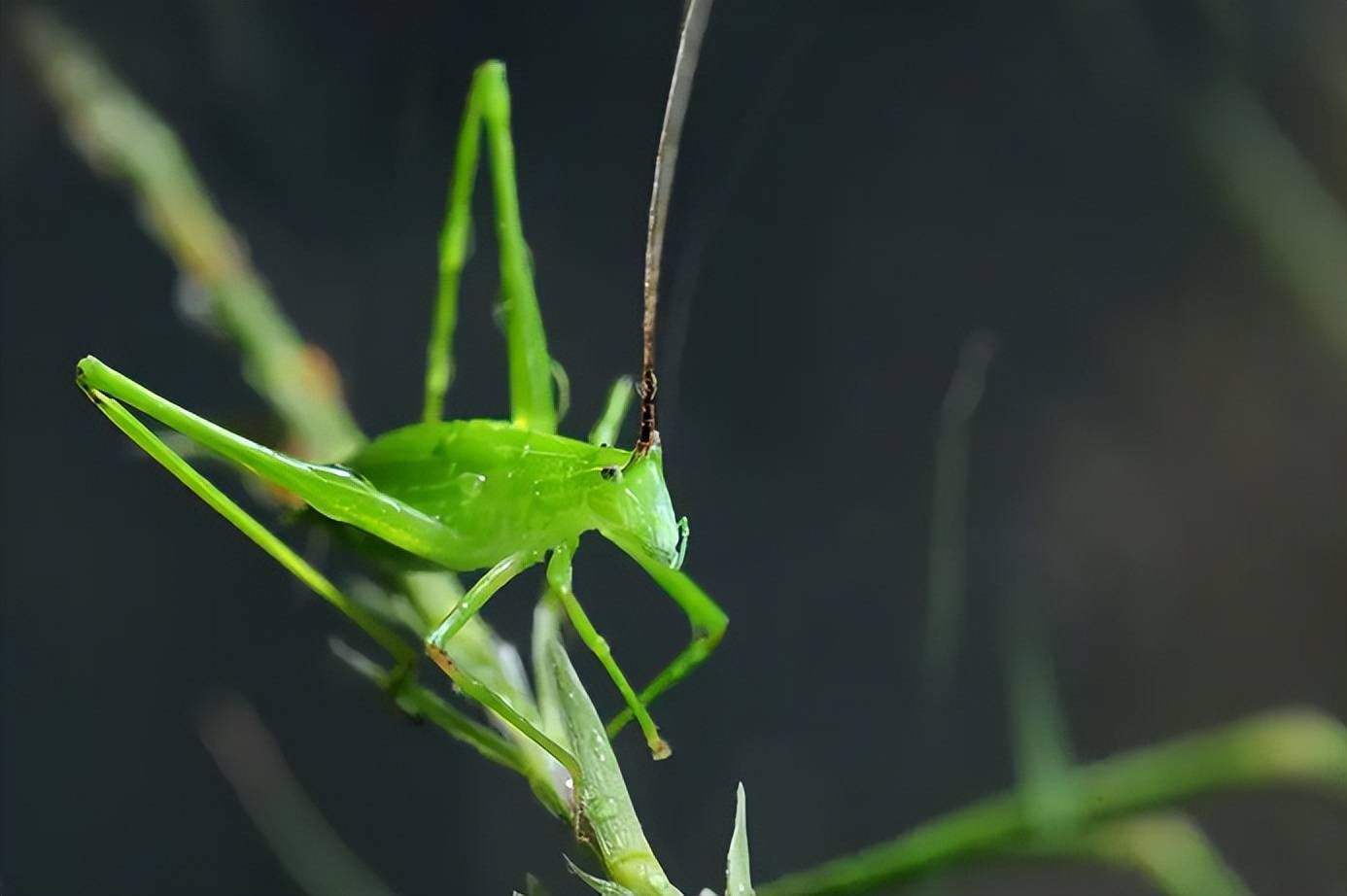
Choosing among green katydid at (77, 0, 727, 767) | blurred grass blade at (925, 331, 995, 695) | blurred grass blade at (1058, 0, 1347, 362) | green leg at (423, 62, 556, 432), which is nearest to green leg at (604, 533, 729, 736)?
green katydid at (77, 0, 727, 767)

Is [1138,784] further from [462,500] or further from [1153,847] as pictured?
[462,500]

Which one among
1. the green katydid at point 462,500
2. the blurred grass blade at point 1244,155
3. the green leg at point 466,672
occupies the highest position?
the blurred grass blade at point 1244,155

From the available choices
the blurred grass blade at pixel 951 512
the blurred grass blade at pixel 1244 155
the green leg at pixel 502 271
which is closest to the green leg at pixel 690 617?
the green leg at pixel 502 271

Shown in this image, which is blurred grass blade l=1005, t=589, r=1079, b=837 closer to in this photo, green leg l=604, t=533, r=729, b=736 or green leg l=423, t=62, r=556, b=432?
green leg l=604, t=533, r=729, b=736

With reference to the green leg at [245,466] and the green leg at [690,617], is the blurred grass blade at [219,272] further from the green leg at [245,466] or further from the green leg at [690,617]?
the green leg at [690,617]

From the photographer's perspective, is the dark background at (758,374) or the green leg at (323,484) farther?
the dark background at (758,374)

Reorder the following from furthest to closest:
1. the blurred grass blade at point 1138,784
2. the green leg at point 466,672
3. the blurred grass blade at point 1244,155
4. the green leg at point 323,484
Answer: the blurred grass blade at point 1244,155 → the green leg at point 323,484 → the green leg at point 466,672 → the blurred grass blade at point 1138,784

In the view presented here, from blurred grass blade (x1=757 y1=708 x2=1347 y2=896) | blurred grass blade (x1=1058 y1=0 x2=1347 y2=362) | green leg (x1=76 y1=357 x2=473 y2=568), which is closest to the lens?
blurred grass blade (x1=757 y1=708 x2=1347 y2=896)
